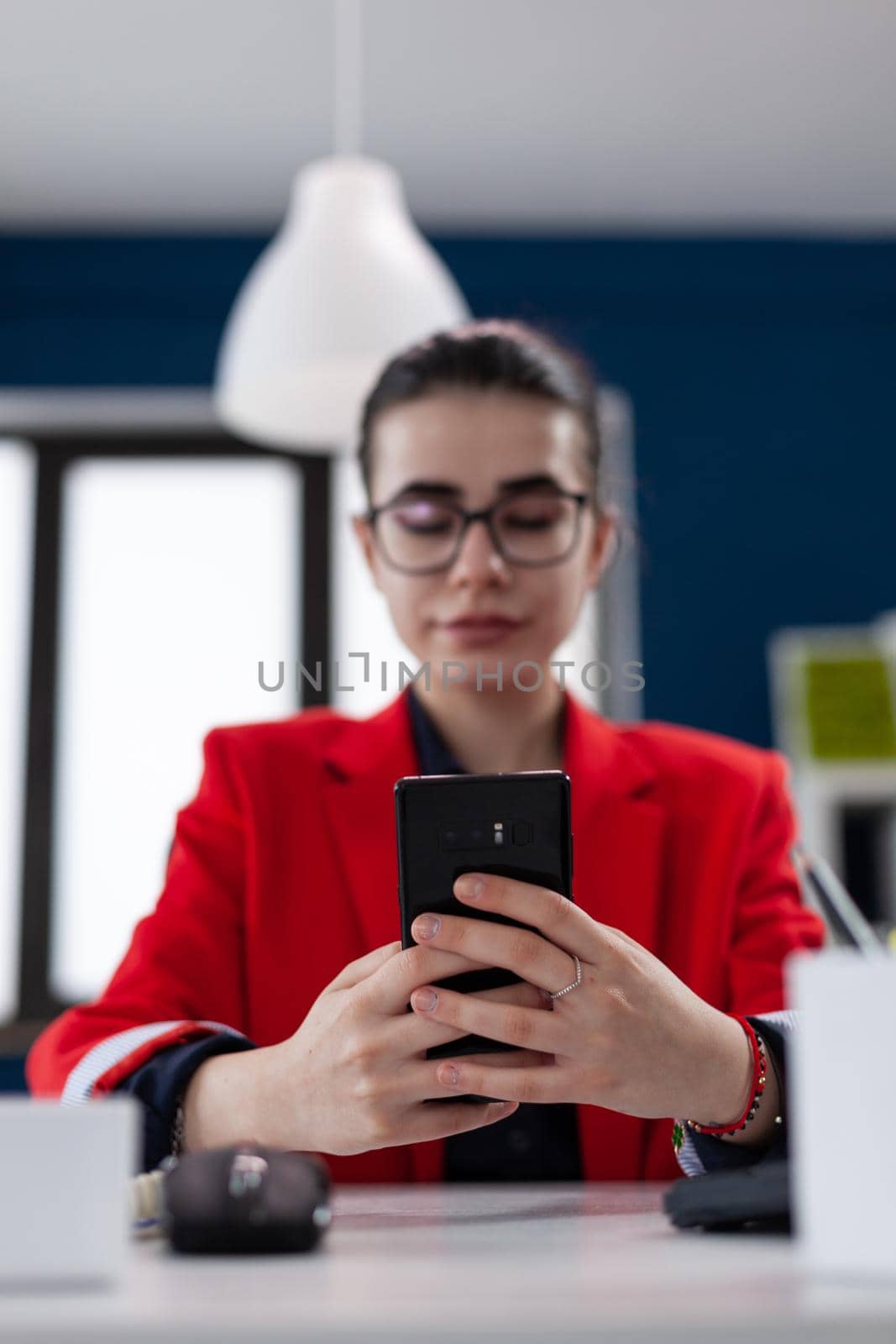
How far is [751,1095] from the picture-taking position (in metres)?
0.70

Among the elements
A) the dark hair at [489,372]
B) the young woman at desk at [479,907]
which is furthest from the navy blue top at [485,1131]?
the dark hair at [489,372]

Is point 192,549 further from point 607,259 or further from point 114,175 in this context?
point 607,259

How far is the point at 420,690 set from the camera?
40.5 inches

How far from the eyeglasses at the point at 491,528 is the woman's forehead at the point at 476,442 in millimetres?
16

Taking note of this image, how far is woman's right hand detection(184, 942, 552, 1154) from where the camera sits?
2.08 feet

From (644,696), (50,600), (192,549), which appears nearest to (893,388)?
(644,696)

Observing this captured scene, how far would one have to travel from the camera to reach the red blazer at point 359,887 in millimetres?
830

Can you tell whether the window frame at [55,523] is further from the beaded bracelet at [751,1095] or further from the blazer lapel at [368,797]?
the beaded bracelet at [751,1095]

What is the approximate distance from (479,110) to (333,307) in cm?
132

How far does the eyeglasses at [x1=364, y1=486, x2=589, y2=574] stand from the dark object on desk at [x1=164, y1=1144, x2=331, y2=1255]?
527 mm

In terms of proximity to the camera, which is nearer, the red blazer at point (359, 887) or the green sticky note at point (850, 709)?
the red blazer at point (359, 887)

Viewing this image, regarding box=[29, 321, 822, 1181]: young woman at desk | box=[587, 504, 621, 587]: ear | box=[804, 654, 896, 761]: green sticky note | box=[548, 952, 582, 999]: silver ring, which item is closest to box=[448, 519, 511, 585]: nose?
box=[29, 321, 822, 1181]: young woman at desk

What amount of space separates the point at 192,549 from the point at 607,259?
1.15 metres

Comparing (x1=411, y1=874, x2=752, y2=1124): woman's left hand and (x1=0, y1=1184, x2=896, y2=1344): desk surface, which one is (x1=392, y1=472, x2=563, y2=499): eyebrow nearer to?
(x1=411, y1=874, x2=752, y2=1124): woman's left hand
